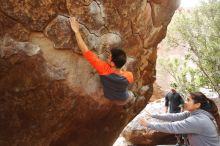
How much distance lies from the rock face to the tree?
28.1ft

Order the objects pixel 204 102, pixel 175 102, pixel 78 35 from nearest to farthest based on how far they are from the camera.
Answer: pixel 204 102 < pixel 78 35 < pixel 175 102

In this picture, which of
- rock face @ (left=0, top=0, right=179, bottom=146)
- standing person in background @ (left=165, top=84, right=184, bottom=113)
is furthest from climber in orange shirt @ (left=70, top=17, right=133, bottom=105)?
standing person in background @ (left=165, top=84, right=184, bottom=113)

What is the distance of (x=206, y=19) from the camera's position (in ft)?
54.2

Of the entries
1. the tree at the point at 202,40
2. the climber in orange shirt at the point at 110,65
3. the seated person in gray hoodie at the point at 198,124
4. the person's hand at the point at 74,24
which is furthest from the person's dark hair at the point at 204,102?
the tree at the point at 202,40

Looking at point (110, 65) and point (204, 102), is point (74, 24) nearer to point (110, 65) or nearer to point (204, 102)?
point (110, 65)

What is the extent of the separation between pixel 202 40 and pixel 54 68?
1120 centimetres

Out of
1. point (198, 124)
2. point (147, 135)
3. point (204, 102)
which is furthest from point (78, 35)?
point (147, 135)

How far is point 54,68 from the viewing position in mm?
5816

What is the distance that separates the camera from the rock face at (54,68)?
18.1ft

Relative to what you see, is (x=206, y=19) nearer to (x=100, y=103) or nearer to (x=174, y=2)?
(x=174, y=2)

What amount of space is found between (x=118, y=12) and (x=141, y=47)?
1.39m

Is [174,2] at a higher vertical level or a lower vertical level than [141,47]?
higher

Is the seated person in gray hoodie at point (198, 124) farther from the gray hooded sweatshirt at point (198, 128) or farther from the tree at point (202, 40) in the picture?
the tree at point (202, 40)

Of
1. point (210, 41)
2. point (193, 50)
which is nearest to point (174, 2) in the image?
point (210, 41)
